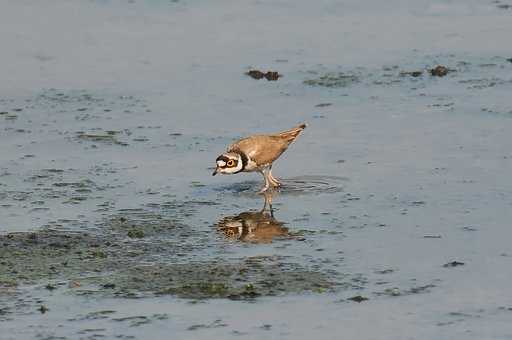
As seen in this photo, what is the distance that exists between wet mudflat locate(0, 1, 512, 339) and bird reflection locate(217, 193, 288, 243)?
3 centimetres

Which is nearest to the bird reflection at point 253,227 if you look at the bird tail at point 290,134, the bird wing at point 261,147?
the bird wing at point 261,147

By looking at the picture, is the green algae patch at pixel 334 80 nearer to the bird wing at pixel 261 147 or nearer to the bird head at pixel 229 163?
the bird wing at pixel 261 147

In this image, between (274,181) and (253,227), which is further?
(274,181)

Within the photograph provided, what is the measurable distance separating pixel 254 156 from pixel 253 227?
1752mm

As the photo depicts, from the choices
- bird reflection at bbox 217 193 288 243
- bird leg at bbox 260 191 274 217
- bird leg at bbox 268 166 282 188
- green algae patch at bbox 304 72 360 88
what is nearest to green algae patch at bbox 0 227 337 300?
bird reflection at bbox 217 193 288 243

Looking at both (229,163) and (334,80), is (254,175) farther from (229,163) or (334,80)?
(334,80)

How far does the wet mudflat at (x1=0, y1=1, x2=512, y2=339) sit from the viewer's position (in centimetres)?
1247

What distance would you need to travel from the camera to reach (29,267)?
44.1 feet

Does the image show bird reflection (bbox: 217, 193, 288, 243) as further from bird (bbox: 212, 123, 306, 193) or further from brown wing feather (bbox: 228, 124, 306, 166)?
brown wing feather (bbox: 228, 124, 306, 166)

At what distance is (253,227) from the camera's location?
1503 cm

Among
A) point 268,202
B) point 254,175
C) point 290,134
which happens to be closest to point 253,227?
point 268,202

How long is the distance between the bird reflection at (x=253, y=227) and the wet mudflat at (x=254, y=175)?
0.03m

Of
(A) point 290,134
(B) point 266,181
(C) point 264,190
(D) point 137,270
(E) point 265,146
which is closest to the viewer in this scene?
(D) point 137,270

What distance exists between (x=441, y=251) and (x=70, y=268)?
3.59 metres
